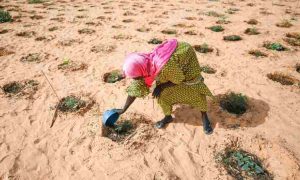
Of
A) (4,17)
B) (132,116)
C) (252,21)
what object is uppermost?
(4,17)

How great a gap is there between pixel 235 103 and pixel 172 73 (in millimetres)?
1724

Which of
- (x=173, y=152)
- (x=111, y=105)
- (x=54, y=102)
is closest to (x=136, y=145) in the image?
(x=173, y=152)

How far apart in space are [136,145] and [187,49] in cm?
148

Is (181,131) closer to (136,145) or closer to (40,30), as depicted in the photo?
(136,145)

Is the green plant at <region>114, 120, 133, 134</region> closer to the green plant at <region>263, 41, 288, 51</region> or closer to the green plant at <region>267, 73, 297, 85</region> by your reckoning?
the green plant at <region>267, 73, 297, 85</region>

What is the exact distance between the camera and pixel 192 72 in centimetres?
314

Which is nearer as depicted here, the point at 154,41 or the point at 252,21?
the point at 154,41

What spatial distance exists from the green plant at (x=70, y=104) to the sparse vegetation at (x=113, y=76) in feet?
2.85

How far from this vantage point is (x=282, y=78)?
5066mm

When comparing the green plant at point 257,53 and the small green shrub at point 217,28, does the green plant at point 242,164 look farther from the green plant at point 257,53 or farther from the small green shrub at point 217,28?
the small green shrub at point 217,28

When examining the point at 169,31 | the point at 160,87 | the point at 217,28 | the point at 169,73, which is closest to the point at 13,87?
the point at 160,87

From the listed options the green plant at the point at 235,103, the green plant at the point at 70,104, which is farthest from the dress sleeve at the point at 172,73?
the green plant at the point at 70,104

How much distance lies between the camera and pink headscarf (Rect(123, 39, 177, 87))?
9.34 feet

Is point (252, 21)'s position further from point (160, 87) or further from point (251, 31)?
point (160, 87)
